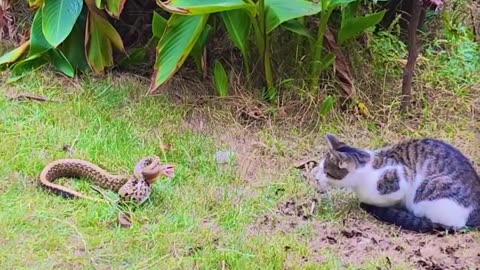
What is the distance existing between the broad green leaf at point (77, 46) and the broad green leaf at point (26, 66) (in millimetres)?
146

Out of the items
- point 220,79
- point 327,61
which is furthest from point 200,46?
point 327,61

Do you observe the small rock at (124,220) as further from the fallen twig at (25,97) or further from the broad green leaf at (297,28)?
the broad green leaf at (297,28)

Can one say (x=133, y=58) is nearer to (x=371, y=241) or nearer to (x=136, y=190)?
(x=136, y=190)

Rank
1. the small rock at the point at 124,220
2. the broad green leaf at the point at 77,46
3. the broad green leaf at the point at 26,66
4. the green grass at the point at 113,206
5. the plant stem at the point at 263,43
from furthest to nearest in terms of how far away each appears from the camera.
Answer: the broad green leaf at the point at 77,46
the broad green leaf at the point at 26,66
the plant stem at the point at 263,43
the small rock at the point at 124,220
the green grass at the point at 113,206

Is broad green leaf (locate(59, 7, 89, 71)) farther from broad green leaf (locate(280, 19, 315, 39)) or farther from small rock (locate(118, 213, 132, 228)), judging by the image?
small rock (locate(118, 213, 132, 228))

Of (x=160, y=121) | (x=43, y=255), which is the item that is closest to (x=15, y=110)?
(x=160, y=121)

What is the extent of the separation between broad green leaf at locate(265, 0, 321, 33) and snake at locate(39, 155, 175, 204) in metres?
0.99

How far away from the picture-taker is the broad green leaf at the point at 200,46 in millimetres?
4301

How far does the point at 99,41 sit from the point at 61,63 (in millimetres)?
251

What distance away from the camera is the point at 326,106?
13.6 ft

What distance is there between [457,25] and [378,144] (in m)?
1.67

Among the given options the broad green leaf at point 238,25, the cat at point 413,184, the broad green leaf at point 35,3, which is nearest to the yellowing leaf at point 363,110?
the broad green leaf at point 238,25

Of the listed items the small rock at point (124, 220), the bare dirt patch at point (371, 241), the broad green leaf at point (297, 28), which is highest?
the broad green leaf at point (297, 28)

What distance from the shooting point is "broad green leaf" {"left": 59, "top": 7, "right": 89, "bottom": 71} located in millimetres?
4535
